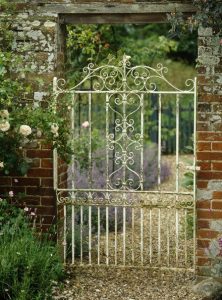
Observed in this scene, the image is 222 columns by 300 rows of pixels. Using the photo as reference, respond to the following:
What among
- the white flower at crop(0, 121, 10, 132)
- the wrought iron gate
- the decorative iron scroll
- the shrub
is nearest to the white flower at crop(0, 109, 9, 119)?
the white flower at crop(0, 121, 10, 132)

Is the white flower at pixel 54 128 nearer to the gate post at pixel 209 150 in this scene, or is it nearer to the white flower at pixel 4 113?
the white flower at pixel 4 113

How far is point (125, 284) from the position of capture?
623 cm

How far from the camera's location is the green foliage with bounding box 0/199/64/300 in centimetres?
527

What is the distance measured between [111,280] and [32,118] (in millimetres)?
1786

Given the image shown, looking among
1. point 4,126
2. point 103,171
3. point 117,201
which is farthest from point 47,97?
point 103,171

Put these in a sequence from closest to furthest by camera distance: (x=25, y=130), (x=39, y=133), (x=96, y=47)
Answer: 1. (x=25, y=130)
2. (x=39, y=133)
3. (x=96, y=47)

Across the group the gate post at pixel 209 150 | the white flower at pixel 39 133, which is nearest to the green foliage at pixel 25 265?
the white flower at pixel 39 133

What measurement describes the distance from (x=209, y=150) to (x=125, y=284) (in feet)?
5.06

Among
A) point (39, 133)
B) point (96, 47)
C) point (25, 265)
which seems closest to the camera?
point (25, 265)

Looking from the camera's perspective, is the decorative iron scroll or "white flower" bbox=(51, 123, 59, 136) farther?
the decorative iron scroll

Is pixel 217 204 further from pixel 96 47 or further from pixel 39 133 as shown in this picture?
pixel 96 47

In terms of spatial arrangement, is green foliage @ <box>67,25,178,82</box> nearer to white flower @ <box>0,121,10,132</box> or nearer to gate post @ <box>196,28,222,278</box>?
gate post @ <box>196,28,222,278</box>

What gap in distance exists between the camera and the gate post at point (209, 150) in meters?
5.92

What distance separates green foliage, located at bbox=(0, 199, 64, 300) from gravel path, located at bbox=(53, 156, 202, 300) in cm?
28
